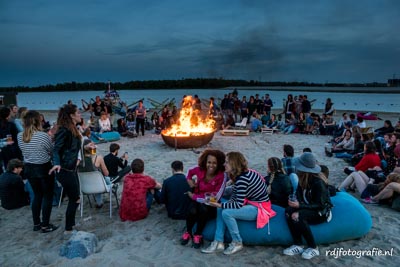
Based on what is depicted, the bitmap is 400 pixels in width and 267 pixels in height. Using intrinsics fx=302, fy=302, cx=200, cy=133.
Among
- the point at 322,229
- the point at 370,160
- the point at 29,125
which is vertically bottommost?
the point at 322,229

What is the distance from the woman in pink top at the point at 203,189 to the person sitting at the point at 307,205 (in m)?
1.04

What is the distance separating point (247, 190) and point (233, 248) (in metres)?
0.77

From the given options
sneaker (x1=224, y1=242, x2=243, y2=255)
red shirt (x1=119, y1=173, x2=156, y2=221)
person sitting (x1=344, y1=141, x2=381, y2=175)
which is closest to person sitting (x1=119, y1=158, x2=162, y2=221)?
red shirt (x1=119, y1=173, x2=156, y2=221)

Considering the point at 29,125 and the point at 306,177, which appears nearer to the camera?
the point at 306,177

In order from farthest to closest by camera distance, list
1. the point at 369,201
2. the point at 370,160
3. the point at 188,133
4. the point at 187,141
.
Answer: the point at 188,133
the point at 187,141
the point at 370,160
the point at 369,201

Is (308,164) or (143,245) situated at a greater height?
(308,164)

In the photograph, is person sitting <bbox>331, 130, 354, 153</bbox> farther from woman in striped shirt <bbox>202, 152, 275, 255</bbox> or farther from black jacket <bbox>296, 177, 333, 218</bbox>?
woman in striped shirt <bbox>202, 152, 275, 255</bbox>

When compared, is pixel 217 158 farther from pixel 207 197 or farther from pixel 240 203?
pixel 240 203

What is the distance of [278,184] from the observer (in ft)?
14.2

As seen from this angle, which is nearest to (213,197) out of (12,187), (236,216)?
(236,216)

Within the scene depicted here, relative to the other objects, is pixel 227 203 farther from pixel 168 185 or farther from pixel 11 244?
pixel 11 244

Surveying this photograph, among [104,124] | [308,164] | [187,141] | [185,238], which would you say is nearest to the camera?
[308,164]

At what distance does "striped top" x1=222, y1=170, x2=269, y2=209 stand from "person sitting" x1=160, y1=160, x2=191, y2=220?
39.7 inches

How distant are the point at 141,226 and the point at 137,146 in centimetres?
675
